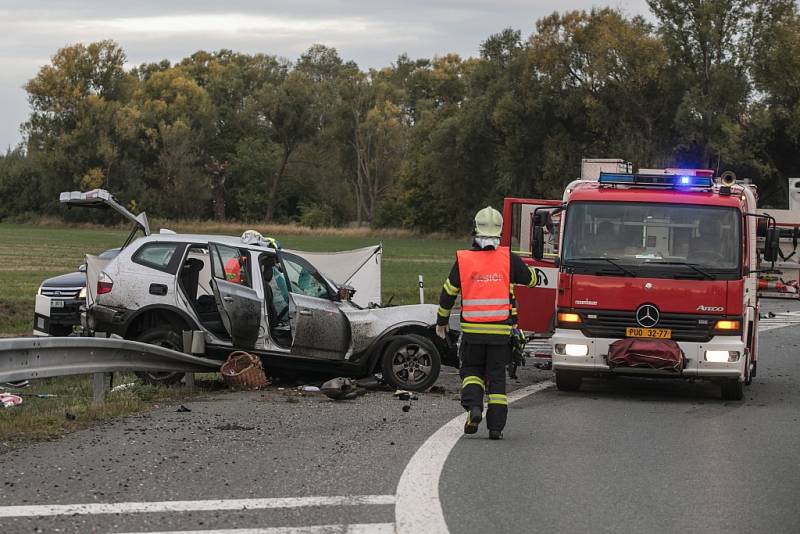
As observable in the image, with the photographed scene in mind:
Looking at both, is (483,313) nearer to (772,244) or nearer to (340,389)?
(340,389)

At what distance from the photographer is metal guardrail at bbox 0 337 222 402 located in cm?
998

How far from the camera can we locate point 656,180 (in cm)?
1369

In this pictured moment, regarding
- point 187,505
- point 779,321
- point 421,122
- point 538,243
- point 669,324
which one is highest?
point 421,122

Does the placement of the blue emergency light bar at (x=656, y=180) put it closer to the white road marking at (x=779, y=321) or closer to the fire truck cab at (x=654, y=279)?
→ the fire truck cab at (x=654, y=279)

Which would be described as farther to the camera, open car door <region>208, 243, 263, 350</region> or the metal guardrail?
open car door <region>208, 243, 263, 350</region>

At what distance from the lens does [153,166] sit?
101 metres

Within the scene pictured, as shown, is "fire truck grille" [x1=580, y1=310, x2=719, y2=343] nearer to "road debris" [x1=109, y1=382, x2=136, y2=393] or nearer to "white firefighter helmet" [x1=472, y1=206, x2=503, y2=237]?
"white firefighter helmet" [x1=472, y1=206, x2=503, y2=237]

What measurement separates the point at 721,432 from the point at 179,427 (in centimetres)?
459

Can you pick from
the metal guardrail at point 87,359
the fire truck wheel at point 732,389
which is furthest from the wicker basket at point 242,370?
the fire truck wheel at point 732,389

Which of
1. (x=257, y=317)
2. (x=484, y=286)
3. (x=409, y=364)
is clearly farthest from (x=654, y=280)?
(x=257, y=317)

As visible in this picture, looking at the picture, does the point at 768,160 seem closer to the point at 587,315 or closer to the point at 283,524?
the point at 587,315

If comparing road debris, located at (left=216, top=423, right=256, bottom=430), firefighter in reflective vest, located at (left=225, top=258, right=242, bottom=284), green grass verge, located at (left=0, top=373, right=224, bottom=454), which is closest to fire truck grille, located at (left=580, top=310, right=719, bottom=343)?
firefighter in reflective vest, located at (left=225, top=258, right=242, bottom=284)

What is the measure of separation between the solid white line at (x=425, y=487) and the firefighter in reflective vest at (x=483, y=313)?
15.6 inches

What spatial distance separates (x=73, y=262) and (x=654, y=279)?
36390 mm
